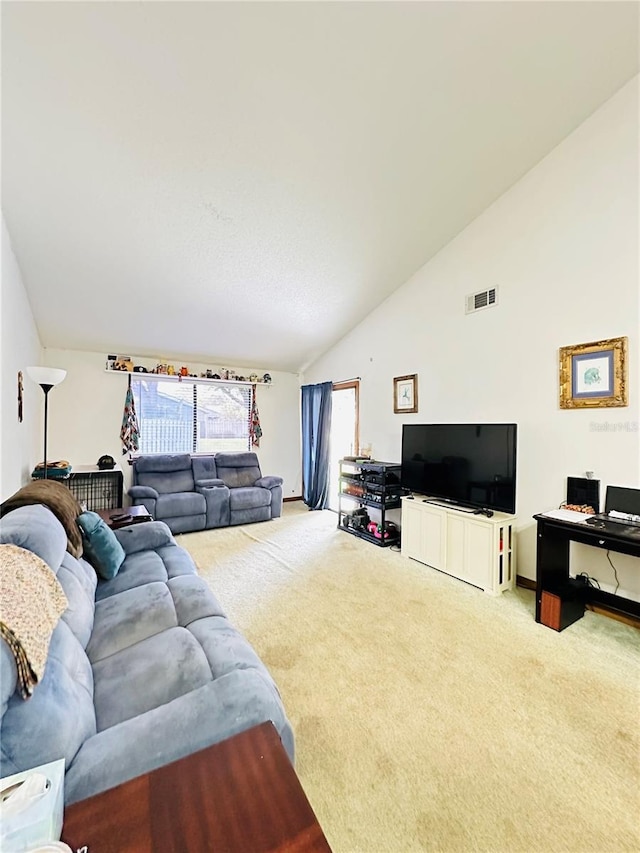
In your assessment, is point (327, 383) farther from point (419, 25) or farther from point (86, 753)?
point (86, 753)

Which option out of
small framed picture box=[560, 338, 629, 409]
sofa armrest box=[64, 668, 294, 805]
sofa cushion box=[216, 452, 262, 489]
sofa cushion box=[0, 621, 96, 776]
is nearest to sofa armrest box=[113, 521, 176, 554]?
sofa cushion box=[0, 621, 96, 776]

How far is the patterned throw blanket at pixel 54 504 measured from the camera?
187 centimetres

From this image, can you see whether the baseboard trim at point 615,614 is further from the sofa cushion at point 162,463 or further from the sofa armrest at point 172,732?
the sofa cushion at point 162,463

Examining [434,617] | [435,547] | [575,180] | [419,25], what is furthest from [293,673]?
[575,180]

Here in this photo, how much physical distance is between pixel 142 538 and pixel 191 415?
122 inches

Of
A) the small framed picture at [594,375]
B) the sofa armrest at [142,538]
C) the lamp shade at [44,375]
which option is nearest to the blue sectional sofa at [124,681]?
the sofa armrest at [142,538]

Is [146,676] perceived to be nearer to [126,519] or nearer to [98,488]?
[126,519]

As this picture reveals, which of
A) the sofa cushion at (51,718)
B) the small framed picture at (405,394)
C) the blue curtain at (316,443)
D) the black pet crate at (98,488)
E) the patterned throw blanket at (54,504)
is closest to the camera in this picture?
the sofa cushion at (51,718)

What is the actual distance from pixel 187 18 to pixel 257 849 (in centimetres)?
283

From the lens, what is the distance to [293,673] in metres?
1.99

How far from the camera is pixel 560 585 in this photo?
2480 millimetres

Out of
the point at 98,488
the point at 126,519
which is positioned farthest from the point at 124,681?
the point at 98,488

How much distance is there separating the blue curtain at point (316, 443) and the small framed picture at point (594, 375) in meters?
3.17

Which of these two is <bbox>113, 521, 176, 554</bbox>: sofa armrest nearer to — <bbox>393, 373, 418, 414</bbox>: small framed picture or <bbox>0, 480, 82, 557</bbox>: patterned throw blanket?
<bbox>0, 480, 82, 557</bbox>: patterned throw blanket
